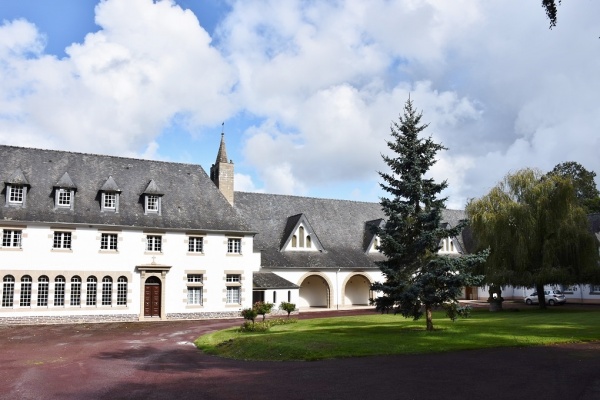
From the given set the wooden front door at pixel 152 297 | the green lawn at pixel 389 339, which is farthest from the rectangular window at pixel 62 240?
the green lawn at pixel 389 339

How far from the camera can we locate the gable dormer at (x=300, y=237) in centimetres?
4353

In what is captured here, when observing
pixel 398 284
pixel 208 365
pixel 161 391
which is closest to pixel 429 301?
pixel 398 284

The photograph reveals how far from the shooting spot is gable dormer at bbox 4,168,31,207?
3253 cm

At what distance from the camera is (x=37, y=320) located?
3141cm

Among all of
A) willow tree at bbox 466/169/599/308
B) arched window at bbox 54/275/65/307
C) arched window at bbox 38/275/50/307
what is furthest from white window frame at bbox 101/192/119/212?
willow tree at bbox 466/169/599/308

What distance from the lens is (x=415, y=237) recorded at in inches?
867

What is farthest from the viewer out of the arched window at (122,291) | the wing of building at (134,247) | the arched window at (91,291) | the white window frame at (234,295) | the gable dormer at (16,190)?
the white window frame at (234,295)

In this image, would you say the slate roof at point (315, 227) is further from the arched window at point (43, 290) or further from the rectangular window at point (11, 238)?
the rectangular window at point (11, 238)

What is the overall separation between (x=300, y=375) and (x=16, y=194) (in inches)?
1043

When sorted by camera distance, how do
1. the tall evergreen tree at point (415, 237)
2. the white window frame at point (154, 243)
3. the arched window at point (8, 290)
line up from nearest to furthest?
the tall evergreen tree at point (415, 237) → the arched window at point (8, 290) → the white window frame at point (154, 243)

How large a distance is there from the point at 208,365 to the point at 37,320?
2006 centimetres

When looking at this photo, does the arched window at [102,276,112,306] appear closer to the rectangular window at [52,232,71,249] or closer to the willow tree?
the rectangular window at [52,232,71,249]

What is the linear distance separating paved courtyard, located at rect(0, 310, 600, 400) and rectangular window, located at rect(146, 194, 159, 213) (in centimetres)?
1653

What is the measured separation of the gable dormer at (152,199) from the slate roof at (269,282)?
8.46 metres
